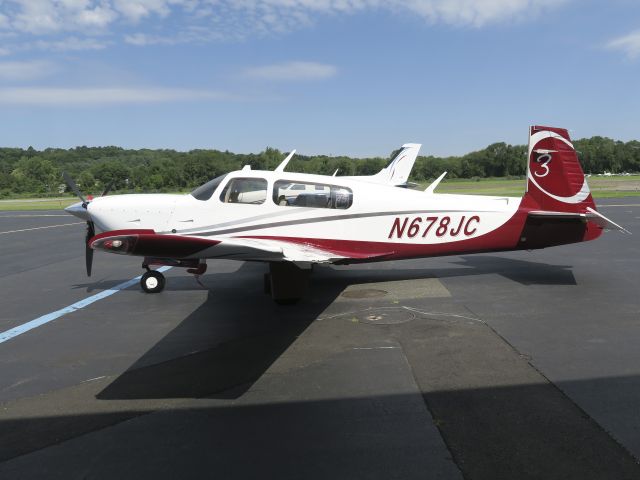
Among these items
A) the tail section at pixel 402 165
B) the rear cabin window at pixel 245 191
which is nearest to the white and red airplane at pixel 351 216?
the rear cabin window at pixel 245 191

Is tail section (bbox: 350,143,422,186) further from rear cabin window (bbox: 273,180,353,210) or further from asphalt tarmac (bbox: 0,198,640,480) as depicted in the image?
rear cabin window (bbox: 273,180,353,210)

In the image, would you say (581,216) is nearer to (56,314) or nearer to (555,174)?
(555,174)

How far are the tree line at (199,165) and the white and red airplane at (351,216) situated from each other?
57.7 m

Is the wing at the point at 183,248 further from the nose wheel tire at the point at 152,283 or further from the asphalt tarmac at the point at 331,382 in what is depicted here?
the nose wheel tire at the point at 152,283

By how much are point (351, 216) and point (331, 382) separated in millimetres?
3920

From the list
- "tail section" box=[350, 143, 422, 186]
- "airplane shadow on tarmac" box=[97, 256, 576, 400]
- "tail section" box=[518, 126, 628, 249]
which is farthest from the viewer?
"tail section" box=[350, 143, 422, 186]

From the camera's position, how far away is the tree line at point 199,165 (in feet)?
230

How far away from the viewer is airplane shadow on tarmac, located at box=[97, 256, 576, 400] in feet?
15.3

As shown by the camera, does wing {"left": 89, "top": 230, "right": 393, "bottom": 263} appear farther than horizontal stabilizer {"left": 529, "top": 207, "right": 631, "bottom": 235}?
No

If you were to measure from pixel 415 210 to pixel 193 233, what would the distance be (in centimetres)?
385

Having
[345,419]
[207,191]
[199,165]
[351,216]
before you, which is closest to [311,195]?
[351,216]

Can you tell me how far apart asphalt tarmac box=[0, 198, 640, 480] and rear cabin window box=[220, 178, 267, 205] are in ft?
5.74

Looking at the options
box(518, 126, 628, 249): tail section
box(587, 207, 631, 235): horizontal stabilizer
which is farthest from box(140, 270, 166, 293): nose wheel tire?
box(587, 207, 631, 235): horizontal stabilizer

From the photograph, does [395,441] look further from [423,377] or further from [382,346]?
[382,346]
